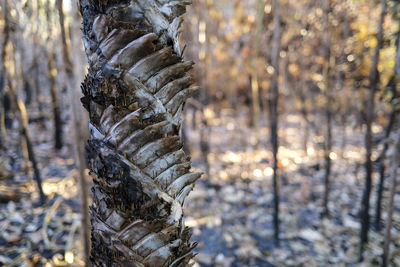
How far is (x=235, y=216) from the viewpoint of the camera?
4.46 m

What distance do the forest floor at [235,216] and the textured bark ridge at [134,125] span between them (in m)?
2.36

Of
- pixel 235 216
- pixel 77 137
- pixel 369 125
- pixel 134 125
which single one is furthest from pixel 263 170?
pixel 134 125

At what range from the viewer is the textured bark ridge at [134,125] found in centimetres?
87

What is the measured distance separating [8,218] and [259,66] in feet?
22.4

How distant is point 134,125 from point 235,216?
3.91m

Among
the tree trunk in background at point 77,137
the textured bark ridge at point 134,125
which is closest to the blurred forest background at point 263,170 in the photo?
the tree trunk in background at point 77,137

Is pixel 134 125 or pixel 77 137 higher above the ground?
pixel 134 125

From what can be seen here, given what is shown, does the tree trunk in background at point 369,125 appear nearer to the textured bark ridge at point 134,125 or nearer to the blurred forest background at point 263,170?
the blurred forest background at point 263,170

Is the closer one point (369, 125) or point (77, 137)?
point (77, 137)

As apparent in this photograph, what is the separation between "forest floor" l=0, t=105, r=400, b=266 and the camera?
326cm

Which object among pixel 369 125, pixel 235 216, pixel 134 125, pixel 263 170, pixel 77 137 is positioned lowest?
pixel 235 216

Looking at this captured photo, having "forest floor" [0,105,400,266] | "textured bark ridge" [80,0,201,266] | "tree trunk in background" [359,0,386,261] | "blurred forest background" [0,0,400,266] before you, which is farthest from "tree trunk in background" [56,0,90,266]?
"tree trunk in background" [359,0,386,261]

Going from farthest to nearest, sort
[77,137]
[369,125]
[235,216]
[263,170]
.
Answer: [263,170]
[235,216]
[369,125]
[77,137]

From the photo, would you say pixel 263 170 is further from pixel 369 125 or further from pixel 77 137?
pixel 77 137
